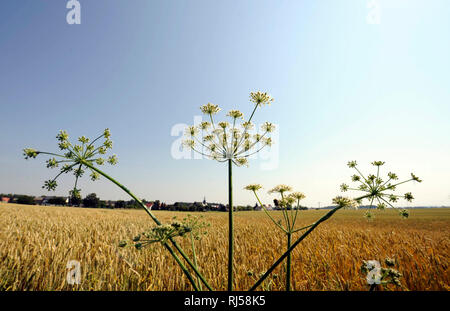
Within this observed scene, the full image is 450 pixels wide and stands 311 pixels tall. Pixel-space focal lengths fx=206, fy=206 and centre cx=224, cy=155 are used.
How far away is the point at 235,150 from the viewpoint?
251 centimetres

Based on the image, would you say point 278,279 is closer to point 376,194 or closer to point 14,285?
point 376,194

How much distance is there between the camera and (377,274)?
1.80 m

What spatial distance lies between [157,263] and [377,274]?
400 cm

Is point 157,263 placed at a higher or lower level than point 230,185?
lower

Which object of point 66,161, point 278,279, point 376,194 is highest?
point 66,161

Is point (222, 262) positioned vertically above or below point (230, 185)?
below

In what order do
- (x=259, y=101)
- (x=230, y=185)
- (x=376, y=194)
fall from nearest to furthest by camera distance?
(x=230, y=185) → (x=376, y=194) → (x=259, y=101)

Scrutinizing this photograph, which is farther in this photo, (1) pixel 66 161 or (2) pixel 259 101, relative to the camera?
(2) pixel 259 101

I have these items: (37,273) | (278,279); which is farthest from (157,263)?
(278,279)

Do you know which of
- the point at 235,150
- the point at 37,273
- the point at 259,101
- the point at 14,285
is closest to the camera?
the point at 235,150
